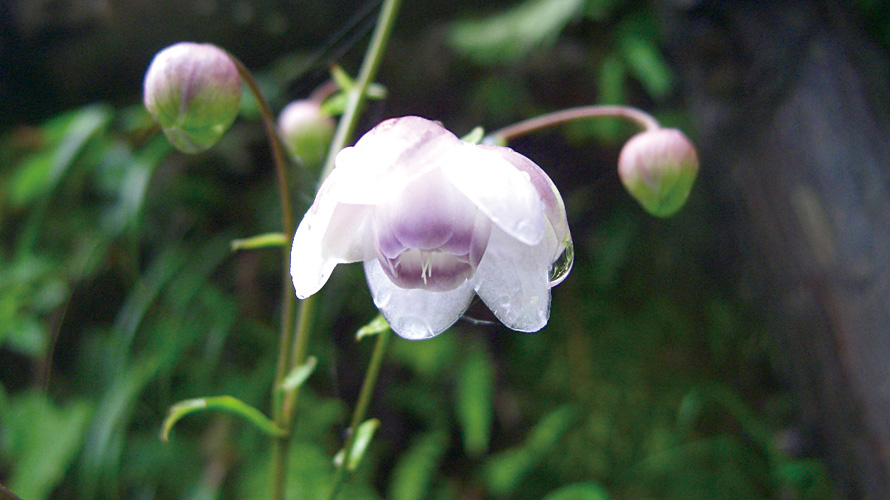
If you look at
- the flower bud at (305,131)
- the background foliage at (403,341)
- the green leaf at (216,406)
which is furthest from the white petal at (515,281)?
the background foliage at (403,341)

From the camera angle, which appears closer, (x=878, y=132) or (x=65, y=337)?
(x=878, y=132)

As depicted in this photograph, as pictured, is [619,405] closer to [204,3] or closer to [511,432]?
[511,432]

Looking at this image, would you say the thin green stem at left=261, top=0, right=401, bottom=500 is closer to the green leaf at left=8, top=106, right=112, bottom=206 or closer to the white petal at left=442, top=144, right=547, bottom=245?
the white petal at left=442, top=144, right=547, bottom=245

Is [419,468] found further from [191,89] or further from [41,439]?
[191,89]

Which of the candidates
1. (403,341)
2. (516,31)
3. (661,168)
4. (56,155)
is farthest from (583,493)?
(56,155)

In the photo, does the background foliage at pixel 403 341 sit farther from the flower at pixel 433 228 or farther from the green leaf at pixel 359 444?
the flower at pixel 433 228

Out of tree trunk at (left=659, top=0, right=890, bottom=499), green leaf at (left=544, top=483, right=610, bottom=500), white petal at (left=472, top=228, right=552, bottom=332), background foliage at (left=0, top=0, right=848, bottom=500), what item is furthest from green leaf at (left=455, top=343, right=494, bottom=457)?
white petal at (left=472, top=228, right=552, bottom=332)

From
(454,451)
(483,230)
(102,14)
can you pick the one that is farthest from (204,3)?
(483,230)
